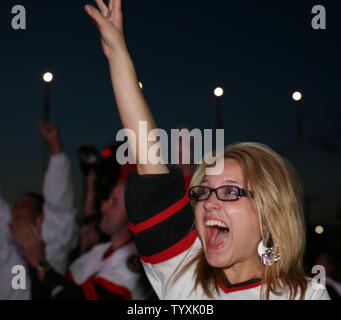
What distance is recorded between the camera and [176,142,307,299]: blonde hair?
5.40ft

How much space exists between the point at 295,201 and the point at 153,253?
2.03 ft

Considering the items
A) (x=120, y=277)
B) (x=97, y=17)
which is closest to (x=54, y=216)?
(x=120, y=277)

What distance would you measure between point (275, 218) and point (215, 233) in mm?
253

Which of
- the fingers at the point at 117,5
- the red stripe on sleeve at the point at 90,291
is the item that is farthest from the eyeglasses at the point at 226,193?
the red stripe on sleeve at the point at 90,291

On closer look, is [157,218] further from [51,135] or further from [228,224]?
[51,135]

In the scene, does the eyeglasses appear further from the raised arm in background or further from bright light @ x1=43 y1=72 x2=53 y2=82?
bright light @ x1=43 y1=72 x2=53 y2=82

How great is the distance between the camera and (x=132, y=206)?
1593mm

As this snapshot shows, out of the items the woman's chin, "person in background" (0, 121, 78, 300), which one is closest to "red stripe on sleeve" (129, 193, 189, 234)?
the woman's chin

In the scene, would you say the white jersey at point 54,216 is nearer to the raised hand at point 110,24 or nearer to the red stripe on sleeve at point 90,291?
the red stripe on sleeve at point 90,291

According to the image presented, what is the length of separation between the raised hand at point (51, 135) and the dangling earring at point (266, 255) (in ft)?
8.94

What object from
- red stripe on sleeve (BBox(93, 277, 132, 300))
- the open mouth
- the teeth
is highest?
the teeth

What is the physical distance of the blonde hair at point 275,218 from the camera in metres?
1.64

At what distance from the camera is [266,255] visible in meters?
1.68

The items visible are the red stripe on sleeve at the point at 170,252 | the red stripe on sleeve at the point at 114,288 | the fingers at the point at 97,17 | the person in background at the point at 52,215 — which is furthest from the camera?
the person in background at the point at 52,215
